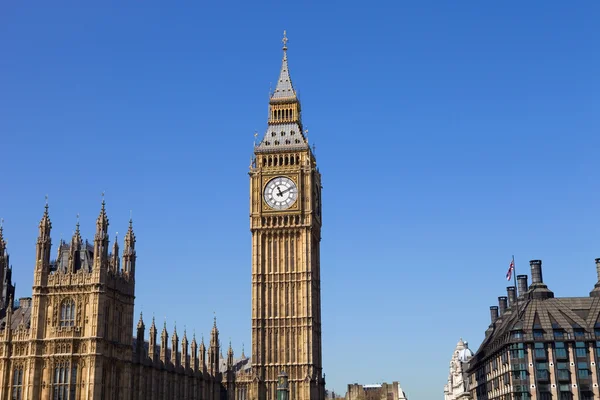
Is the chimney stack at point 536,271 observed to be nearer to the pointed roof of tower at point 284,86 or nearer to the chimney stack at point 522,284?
the chimney stack at point 522,284

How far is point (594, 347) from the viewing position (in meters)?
98.6

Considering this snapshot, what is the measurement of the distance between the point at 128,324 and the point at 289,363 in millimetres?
33381

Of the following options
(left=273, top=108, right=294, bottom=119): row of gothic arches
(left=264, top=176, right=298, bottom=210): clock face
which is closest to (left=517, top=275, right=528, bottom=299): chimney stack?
(left=264, top=176, right=298, bottom=210): clock face

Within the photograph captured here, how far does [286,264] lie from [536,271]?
33220 millimetres

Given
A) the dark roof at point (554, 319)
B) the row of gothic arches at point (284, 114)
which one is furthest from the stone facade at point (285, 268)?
the dark roof at point (554, 319)

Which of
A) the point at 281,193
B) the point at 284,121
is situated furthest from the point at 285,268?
the point at 284,121

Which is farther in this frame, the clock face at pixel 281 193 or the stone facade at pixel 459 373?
the stone facade at pixel 459 373

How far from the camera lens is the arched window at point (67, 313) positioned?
77812 millimetres

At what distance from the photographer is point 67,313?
7812cm

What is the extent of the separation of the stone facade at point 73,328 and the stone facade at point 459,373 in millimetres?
93745

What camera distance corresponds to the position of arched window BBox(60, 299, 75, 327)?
255 feet

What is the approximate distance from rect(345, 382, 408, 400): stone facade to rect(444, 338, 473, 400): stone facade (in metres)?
12.9

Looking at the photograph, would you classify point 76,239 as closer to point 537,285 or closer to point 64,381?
point 64,381

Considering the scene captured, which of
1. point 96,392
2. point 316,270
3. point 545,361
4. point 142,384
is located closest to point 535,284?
point 545,361
